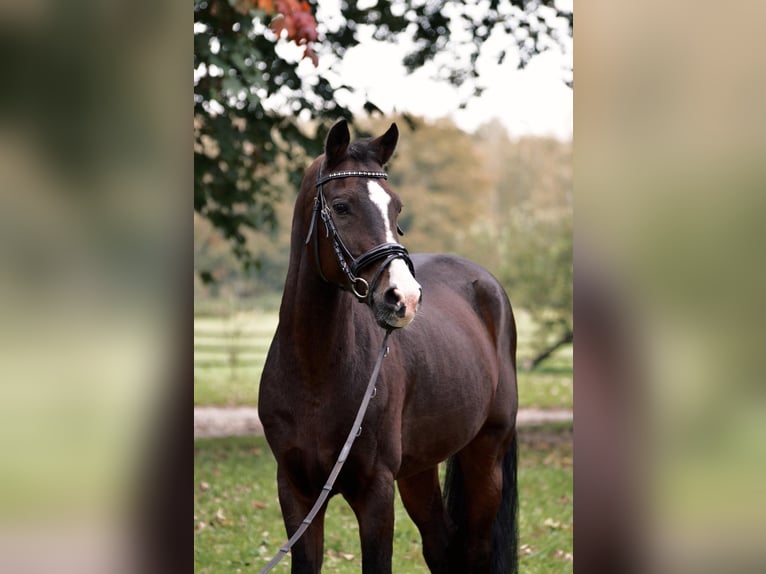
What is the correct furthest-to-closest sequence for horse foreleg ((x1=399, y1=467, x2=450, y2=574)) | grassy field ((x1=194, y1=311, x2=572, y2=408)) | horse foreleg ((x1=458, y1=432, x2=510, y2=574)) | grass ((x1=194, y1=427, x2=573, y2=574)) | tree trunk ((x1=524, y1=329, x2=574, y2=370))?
1. tree trunk ((x1=524, y1=329, x2=574, y2=370))
2. grassy field ((x1=194, y1=311, x2=572, y2=408))
3. grass ((x1=194, y1=427, x2=573, y2=574))
4. horse foreleg ((x1=458, y1=432, x2=510, y2=574))
5. horse foreleg ((x1=399, y1=467, x2=450, y2=574))

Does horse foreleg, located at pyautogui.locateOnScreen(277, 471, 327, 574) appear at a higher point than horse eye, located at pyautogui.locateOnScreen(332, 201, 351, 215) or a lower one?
lower

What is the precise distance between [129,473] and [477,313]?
373 cm

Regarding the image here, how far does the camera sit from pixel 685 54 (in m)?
1.24

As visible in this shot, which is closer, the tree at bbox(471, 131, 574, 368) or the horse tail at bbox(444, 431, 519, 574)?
the horse tail at bbox(444, 431, 519, 574)

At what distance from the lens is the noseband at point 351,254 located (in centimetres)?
294

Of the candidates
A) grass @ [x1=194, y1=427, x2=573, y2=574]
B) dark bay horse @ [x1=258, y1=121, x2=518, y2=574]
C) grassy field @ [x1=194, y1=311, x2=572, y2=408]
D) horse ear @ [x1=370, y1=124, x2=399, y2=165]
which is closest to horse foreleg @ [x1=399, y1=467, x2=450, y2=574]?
dark bay horse @ [x1=258, y1=121, x2=518, y2=574]

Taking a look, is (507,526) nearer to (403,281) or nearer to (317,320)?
(317,320)

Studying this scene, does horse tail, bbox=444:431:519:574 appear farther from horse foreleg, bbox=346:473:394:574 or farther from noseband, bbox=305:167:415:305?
noseband, bbox=305:167:415:305

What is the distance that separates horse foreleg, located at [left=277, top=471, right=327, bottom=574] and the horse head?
2.78 feet

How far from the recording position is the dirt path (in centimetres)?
1127

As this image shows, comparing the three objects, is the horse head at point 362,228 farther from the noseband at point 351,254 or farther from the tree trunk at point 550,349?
the tree trunk at point 550,349

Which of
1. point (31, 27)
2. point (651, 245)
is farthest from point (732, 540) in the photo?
point (31, 27)

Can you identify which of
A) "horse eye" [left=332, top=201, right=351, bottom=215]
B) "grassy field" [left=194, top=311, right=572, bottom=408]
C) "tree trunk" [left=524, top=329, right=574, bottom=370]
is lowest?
"grassy field" [left=194, top=311, right=572, bottom=408]

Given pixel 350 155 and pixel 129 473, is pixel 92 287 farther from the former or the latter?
pixel 350 155
